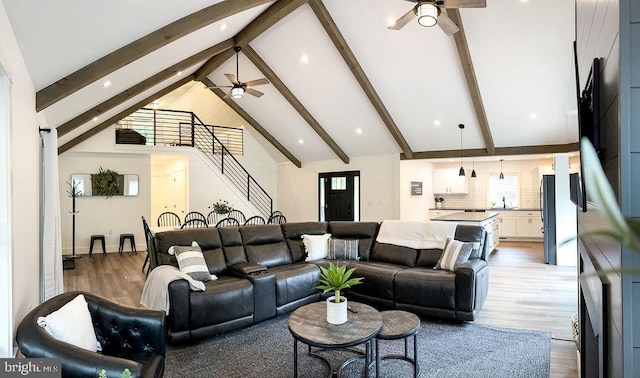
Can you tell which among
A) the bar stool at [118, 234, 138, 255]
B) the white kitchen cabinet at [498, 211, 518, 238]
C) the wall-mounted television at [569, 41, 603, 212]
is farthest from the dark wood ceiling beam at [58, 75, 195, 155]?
the white kitchen cabinet at [498, 211, 518, 238]

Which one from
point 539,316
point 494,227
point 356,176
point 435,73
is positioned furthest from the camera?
point 356,176

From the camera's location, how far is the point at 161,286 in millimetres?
3592

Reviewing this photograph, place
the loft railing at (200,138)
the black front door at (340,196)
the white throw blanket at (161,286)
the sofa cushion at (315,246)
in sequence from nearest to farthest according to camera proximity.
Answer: the white throw blanket at (161,286)
the sofa cushion at (315,246)
the loft railing at (200,138)
the black front door at (340,196)

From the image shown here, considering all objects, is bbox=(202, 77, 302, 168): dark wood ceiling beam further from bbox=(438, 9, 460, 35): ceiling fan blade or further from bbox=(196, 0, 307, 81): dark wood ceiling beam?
bbox=(438, 9, 460, 35): ceiling fan blade

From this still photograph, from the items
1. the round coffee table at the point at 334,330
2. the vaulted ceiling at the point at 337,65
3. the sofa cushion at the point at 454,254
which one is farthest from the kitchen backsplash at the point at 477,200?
the round coffee table at the point at 334,330

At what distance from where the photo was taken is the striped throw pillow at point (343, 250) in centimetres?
523

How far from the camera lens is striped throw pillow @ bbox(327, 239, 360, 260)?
5.23 metres

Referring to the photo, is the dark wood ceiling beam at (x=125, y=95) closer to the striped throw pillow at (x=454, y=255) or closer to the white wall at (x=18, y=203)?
the white wall at (x=18, y=203)

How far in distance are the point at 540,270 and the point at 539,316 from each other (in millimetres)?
2627

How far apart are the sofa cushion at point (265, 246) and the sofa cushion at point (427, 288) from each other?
156 cm

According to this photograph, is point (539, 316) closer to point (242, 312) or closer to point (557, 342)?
point (557, 342)

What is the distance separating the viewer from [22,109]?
2979 millimetres

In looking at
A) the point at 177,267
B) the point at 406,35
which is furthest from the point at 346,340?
the point at 406,35

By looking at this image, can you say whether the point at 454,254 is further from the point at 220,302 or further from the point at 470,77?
the point at 470,77
